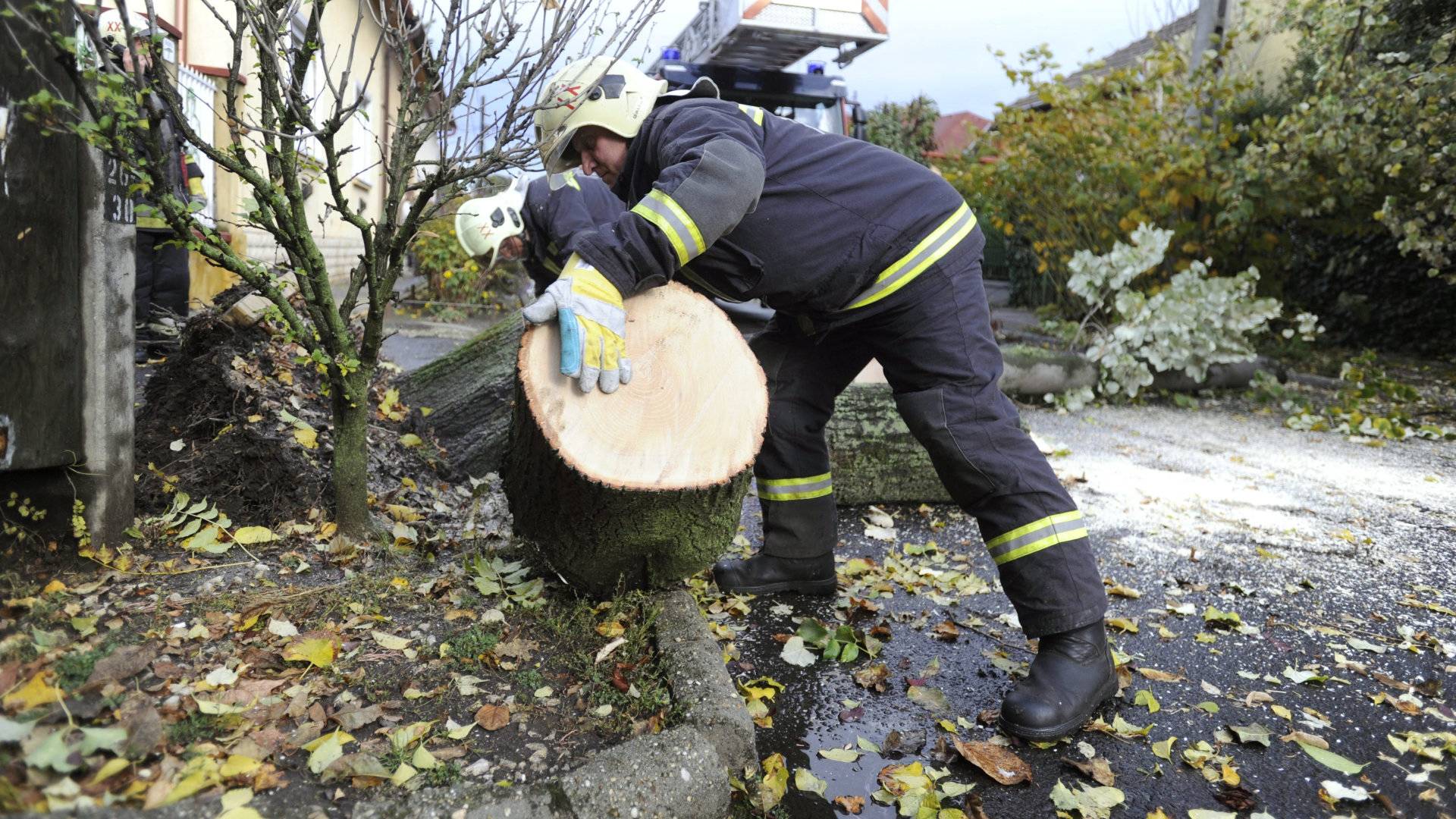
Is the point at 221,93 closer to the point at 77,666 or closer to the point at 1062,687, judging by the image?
the point at 77,666

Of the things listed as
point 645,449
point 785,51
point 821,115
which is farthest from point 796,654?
point 785,51

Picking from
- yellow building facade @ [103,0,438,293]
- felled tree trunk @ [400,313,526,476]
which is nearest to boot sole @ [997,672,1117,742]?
felled tree trunk @ [400,313,526,476]

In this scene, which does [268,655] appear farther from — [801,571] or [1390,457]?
[1390,457]

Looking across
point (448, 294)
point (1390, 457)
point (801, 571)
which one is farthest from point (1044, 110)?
point (801, 571)

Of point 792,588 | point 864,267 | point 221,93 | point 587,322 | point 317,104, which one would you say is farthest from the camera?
point 317,104

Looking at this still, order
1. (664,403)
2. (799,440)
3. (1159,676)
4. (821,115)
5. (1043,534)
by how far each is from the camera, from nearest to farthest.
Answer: (664,403), (1043,534), (1159,676), (799,440), (821,115)

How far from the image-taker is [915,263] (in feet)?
8.02

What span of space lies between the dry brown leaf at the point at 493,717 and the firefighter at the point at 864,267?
72cm

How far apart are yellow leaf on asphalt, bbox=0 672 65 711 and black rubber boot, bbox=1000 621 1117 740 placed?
1.91m

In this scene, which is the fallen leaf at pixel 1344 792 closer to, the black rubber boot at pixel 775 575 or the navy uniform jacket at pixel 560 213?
the black rubber boot at pixel 775 575

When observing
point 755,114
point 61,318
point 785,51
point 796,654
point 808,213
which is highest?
point 785,51

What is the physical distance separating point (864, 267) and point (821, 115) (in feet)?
21.5

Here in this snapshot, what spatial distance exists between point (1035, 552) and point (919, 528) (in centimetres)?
158

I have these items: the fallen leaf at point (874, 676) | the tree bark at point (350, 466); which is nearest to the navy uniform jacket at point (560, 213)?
the tree bark at point (350, 466)
